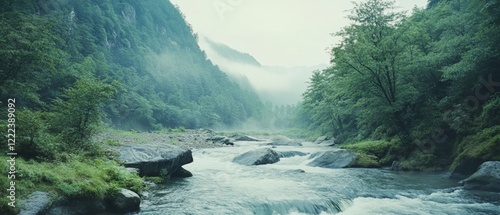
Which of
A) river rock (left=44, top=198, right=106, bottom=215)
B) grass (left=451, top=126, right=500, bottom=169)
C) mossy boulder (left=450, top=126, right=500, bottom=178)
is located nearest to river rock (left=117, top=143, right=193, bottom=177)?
river rock (left=44, top=198, right=106, bottom=215)

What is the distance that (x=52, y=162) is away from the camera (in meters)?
10.2

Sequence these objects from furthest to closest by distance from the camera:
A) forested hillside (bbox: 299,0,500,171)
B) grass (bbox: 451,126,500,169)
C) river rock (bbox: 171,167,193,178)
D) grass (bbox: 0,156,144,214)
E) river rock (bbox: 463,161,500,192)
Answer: forested hillside (bbox: 299,0,500,171) → river rock (bbox: 171,167,193,178) → grass (bbox: 451,126,500,169) → river rock (bbox: 463,161,500,192) → grass (bbox: 0,156,144,214)

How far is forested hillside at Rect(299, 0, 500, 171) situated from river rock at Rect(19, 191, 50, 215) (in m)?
19.0

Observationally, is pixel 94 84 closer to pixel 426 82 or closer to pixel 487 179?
pixel 487 179

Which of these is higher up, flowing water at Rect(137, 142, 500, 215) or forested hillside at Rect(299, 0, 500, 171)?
forested hillside at Rect(299, 0, 500, 171)

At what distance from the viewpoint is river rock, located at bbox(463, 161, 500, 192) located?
12.4m

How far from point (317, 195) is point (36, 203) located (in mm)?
10154

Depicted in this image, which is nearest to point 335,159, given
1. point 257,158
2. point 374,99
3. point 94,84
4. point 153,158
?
point 374,99

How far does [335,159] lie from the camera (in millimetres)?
22031

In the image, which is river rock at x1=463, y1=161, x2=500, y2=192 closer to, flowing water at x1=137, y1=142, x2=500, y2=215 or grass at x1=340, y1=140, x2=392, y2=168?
flowing water at x1=137, y1=142, x2=500, y2=215

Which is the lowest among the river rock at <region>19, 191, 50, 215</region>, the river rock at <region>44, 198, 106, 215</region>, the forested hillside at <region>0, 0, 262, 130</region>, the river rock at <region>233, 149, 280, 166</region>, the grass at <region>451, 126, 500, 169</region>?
the river rock at <region>233, 149, 280, 166</region>

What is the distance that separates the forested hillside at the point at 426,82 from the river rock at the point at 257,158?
27.1 ft

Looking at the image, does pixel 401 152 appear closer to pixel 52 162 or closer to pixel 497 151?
pixel 497 151

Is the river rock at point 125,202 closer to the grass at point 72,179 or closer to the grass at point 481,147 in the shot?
the grass at point 72,179
